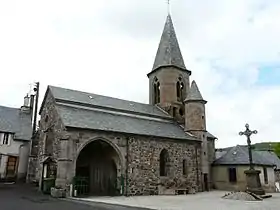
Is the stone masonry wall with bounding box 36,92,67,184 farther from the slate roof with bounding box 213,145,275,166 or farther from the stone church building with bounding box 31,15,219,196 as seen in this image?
the slate roof with bounding box 213,145,275,166

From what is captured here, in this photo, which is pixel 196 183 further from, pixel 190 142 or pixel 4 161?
pixel 4 161

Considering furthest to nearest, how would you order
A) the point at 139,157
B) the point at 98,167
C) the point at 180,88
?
the point at 180,88 < the point at 98,167 < the point at 139,157

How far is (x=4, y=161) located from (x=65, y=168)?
14064 mm

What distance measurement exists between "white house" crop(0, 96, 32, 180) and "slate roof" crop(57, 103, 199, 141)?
11076 millimetres

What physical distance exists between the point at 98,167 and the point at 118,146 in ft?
12.3

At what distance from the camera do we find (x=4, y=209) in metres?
11.7

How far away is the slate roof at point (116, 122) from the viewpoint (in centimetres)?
2122

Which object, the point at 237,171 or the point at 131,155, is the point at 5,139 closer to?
the point at 131,155

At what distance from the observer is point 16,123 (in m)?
32.3

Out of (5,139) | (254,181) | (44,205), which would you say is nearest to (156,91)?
(254,181)

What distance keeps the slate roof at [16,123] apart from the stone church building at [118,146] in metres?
6.02

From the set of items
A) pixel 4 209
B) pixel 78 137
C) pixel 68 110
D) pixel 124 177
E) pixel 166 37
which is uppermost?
pixel 166 37

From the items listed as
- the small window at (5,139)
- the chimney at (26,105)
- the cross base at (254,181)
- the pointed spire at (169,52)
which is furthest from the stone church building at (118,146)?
the chimney at (26,105)

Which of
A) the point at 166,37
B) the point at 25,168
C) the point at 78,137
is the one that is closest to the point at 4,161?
the point at 25,168
